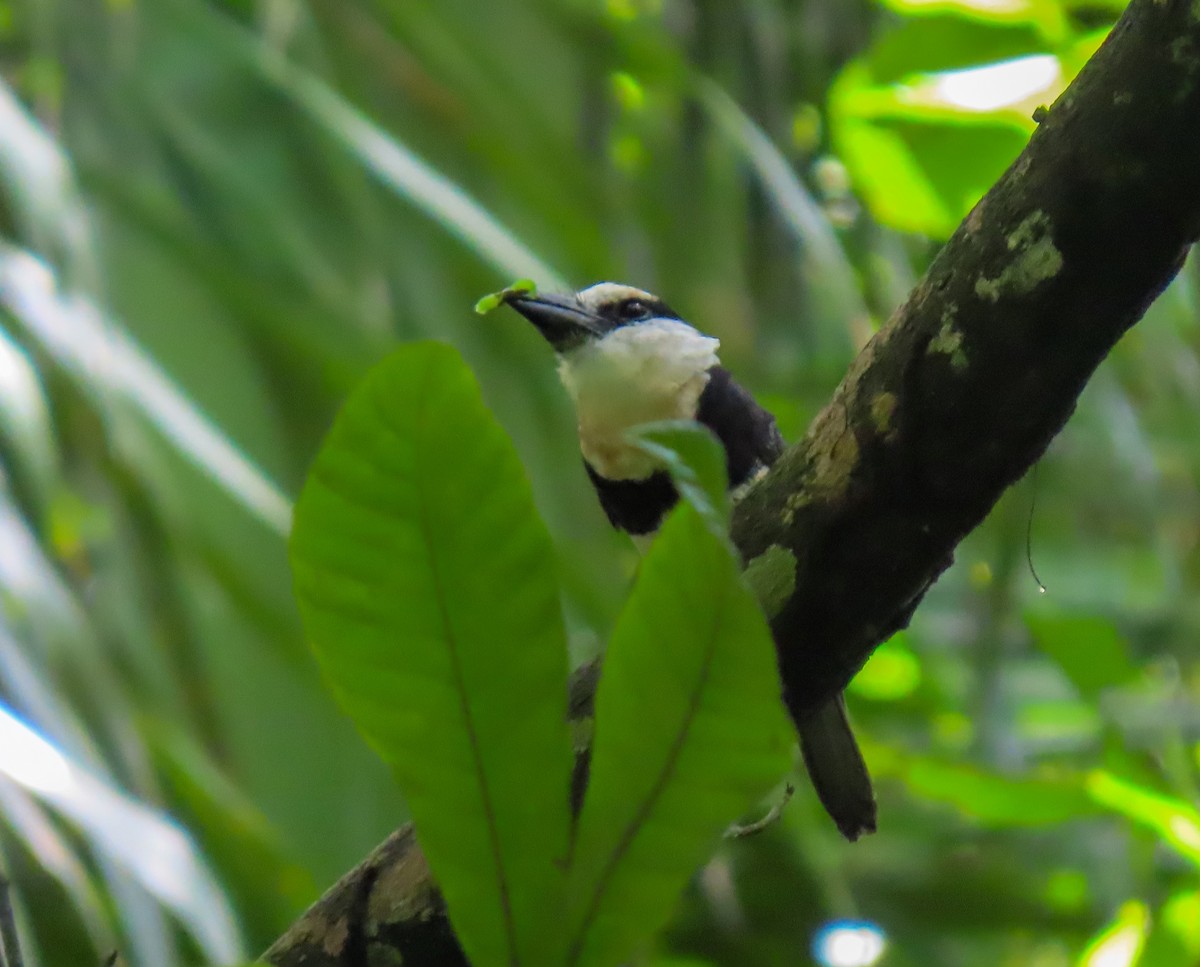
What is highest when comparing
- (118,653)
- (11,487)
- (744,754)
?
(11,487)

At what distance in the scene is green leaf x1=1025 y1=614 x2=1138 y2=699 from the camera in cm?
144

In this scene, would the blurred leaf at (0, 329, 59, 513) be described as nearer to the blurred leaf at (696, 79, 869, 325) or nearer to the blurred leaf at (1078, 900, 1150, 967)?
the blurred leaf at (696, 79, 869, 325)

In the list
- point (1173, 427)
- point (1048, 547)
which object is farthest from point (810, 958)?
point (1173, 427)

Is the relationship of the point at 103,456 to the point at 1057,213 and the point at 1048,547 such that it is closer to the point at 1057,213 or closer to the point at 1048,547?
the point at 1057,213

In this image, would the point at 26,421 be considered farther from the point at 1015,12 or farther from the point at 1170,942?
the point at 1170,942

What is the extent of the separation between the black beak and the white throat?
0.01 meters

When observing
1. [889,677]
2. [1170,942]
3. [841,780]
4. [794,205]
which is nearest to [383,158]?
[794,205]

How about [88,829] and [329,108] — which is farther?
[329,108]

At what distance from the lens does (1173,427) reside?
7.07 feet

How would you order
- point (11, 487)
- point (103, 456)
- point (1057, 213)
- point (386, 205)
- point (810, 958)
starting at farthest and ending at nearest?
point (810, 958), point (386, 205), point (103, 456), point (11, 487), point (1057, 213)

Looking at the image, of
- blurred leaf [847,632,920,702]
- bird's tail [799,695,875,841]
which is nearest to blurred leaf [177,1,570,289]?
bird's tail [799,695,875,841]

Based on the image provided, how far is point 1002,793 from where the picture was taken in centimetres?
134

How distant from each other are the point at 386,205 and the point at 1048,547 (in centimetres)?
143

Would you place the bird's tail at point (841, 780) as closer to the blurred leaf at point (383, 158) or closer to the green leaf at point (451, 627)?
the blurred leaf at point (383, 158)
